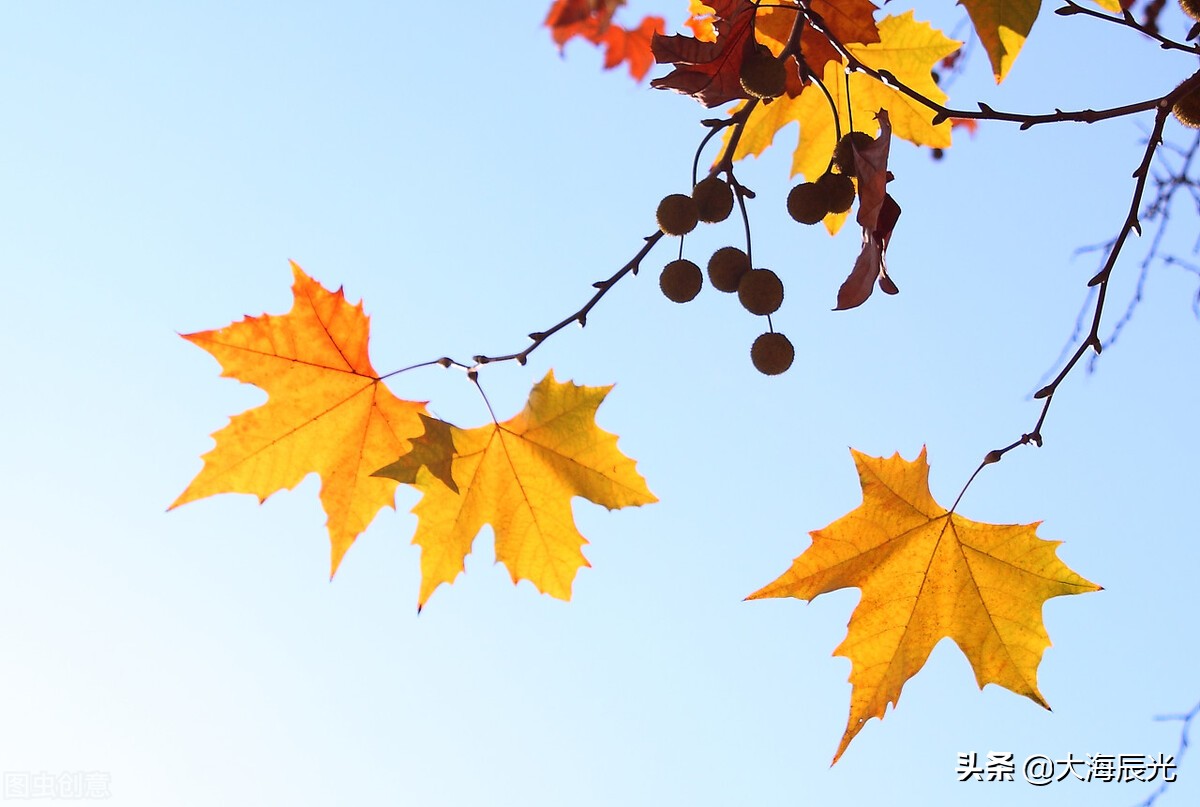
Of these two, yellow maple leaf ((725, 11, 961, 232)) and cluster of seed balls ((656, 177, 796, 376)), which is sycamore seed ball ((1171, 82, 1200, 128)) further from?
cluster of seed balls ((656, 177, 796, 376))

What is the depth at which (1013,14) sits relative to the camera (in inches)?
58.0

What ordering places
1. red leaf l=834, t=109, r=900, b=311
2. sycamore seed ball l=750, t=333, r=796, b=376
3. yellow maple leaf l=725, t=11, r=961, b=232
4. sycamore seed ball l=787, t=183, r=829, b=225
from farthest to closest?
yellow maple leaf l=725, t=11, r=961, b=232 → sycamore seed ball l=750, t=333, r=796, b=376 → sycamore seed ball l=787, t=183, r=829, b=225 → red leaf l=834, t=109, r=900, b=311

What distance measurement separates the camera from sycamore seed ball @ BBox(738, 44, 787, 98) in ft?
6.05

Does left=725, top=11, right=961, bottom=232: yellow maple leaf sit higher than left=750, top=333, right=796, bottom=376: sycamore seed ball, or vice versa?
left=725, top=11, right=961, bottom=232: yellow maple leaf

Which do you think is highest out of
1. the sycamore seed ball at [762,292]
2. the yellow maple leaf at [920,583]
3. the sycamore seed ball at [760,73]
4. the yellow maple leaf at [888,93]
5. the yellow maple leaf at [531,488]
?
the yellow maple leaf at [888,93]

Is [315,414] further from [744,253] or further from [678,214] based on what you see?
[744,253]

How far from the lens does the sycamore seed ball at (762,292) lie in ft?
6.72

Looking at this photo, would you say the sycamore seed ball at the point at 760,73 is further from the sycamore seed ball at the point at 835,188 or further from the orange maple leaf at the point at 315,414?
the orange maple leaf at the point at 315,414

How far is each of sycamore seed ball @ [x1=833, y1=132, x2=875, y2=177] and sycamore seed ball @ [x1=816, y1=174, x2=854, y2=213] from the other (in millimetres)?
18

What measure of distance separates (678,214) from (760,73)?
0.30 meters

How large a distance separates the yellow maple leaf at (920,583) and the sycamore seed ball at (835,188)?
51cm

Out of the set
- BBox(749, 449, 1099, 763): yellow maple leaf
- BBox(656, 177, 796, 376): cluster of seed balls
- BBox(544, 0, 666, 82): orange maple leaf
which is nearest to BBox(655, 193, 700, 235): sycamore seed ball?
BBox(656, 177, 796, 376): cluster of seed balls

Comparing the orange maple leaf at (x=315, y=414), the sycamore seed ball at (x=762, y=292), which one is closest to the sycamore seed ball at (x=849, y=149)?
the sycamore seed ball at (x=762, y=292)

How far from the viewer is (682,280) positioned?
210 centimetres
